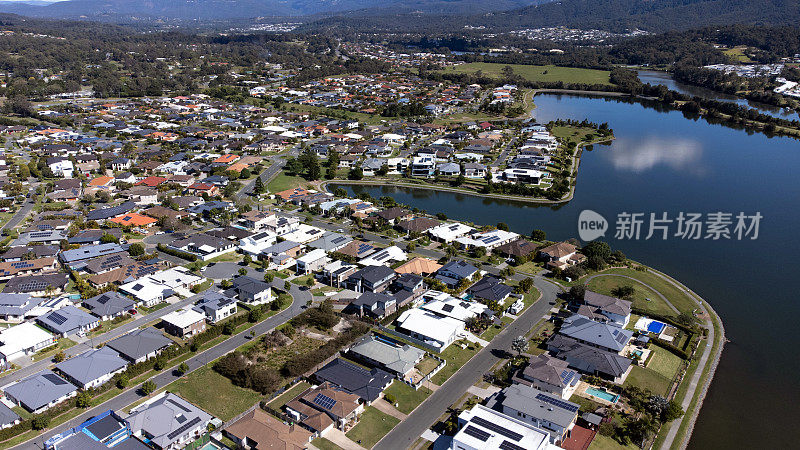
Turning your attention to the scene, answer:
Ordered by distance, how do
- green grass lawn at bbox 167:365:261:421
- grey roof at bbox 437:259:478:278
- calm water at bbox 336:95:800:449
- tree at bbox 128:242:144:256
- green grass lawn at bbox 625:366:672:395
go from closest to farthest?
1. green grass lawn at bbox 167:365:261:421
2. green grass lawn at bbox 625:366:672:395
3. calm water at bbox 336:95:800:449
4. grey roof at bbox 437:259:478:278
5. tree at bbox 128:242:144:256

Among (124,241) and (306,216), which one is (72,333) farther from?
(306,216)

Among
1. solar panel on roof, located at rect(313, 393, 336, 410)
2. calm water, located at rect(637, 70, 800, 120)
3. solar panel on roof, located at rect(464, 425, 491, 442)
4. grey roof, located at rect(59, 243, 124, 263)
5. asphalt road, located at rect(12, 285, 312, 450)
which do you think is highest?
calm water, located at rect(637, 70, 800, 120)

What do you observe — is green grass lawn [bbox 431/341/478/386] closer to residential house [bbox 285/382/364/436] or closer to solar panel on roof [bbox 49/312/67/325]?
residential house [bbox 285/382/364/436]

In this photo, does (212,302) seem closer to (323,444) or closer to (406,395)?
(323,444)

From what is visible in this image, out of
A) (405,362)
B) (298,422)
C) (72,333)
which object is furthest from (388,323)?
(72,333)

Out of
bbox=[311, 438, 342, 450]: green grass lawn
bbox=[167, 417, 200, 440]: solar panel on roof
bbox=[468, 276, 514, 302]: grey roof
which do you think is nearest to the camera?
bbox=[167, 417, 200, 440]: solar panel on roof

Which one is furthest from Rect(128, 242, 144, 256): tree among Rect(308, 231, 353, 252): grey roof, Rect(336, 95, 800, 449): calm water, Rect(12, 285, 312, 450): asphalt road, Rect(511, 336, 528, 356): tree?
Rect(511, 336, 528, 356): tree
